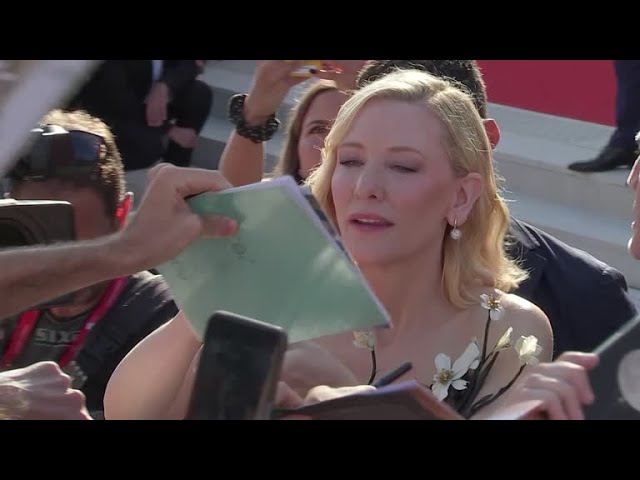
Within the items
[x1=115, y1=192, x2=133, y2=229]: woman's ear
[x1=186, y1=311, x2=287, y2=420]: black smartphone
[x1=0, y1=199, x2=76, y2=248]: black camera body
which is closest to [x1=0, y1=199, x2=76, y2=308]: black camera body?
[x1=0, y1=199, x2=76, y2=248]: black camera body

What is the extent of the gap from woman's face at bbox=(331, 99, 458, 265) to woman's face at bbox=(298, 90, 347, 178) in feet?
2.60

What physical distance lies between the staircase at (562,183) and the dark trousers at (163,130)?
45 centimetres

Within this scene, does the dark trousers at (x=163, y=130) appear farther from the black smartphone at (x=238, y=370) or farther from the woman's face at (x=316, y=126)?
the black smartphone at (x=238, y=370)

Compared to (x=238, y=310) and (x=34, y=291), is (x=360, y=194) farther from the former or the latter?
(x=34, y=291)

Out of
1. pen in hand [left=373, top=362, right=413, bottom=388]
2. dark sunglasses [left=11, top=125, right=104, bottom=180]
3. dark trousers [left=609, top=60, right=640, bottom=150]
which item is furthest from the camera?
dark trousers [left=609, top=60, right=640, bottom=150]

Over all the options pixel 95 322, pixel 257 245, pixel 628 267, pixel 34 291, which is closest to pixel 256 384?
pixel 257 245

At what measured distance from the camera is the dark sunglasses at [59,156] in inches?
92.6

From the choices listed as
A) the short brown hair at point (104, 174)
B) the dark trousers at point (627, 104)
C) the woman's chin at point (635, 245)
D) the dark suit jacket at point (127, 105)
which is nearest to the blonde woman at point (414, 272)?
the woman's chin at point (635, 245)

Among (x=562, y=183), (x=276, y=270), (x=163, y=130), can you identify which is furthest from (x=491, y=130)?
(x=163, y=130)

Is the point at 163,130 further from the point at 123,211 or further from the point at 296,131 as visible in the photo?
the point at 123,211

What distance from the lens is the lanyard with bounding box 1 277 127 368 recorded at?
224cm

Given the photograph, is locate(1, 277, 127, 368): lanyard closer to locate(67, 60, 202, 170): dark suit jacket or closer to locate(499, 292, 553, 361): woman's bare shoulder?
locate(499, 292, 553, 361): woman's bare shoulder

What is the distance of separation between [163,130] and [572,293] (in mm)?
3109

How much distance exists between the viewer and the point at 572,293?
229cm
